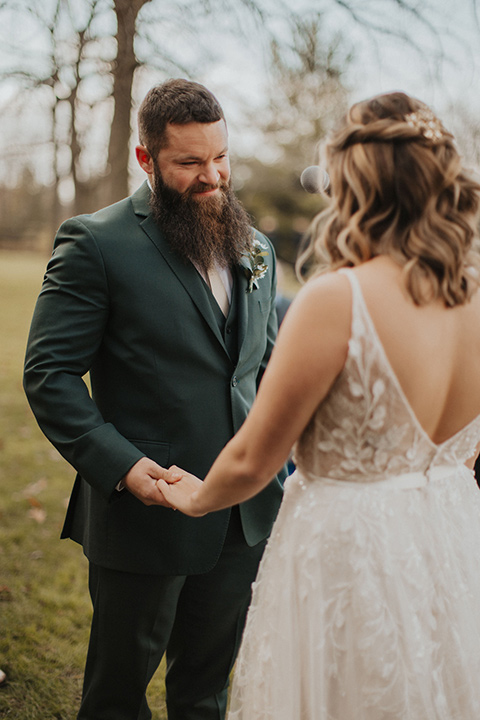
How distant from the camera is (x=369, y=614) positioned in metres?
1.65

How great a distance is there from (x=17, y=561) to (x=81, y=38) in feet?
11.7

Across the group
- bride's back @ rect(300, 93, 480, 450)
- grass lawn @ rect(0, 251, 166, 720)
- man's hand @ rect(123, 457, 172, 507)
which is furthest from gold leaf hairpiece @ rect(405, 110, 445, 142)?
grass lawn @ rect(0, 251, 166, 720)

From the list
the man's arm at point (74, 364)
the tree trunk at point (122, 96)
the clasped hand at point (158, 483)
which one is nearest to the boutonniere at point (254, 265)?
the man's arm at point (74, 364)

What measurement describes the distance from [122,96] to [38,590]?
336 cm

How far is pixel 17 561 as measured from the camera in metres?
4.33

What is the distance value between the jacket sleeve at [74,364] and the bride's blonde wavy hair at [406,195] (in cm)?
91

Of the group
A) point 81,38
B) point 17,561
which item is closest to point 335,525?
point 17,561

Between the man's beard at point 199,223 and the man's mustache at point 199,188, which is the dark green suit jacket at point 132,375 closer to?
the man's beard at point 199,223

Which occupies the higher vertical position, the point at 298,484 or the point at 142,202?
the point at 142,202

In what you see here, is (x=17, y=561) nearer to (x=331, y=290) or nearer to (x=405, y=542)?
(x=405, y=542)

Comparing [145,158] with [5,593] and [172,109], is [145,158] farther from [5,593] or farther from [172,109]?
[5,593]

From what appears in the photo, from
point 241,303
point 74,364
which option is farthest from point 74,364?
point 241,303

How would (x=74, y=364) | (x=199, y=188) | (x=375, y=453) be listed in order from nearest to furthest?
(x=375, y=453) → (x=74, y=364) → (x=199, y=188)

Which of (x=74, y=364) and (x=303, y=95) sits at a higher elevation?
(x=303, y=95)
